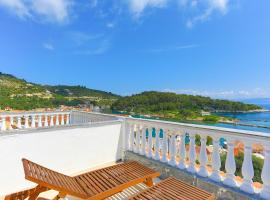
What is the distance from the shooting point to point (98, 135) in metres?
5.18

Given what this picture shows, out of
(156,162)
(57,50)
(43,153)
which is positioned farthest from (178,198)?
(57,50)

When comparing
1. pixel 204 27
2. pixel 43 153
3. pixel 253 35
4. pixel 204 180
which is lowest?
pixel 204 180

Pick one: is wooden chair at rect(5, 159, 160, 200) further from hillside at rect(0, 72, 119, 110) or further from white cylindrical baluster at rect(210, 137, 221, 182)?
hillside at rect(0, 72, 119, 110)

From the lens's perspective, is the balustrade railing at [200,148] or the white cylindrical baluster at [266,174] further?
the balustrade railing at [200,148]

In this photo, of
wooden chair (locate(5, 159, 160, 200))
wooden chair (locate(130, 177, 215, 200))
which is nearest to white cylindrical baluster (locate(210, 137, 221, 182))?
wooden chair (locate(130, 177, 215, 200))

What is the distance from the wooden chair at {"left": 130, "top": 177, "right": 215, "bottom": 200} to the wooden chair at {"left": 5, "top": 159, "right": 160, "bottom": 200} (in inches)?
15.3

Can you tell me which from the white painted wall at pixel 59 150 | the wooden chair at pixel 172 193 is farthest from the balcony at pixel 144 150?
the wooden chair at pixel 172 193

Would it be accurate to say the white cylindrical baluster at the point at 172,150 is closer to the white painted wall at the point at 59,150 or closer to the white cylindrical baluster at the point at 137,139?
the white cylindrical baluster at the point at 137,139

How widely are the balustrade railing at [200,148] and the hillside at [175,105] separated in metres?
8.26

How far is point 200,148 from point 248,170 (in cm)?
85

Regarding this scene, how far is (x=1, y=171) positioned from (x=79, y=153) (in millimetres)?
1651

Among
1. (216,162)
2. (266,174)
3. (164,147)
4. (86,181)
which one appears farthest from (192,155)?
(86,181)

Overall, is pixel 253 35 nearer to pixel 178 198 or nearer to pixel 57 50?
pixel 178 198

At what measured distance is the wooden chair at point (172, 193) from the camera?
2502mm
